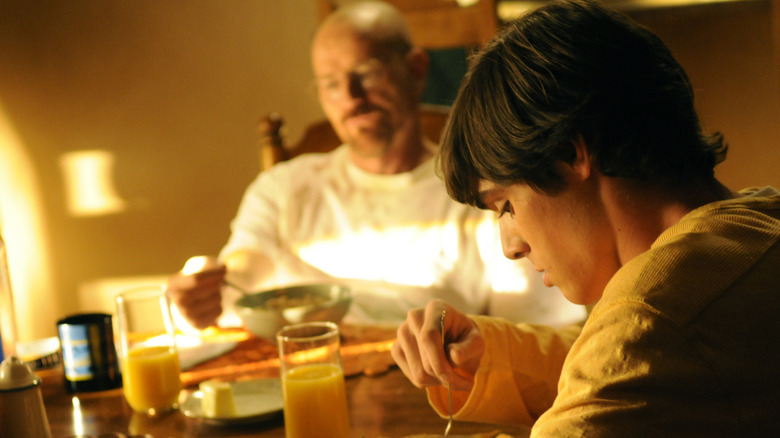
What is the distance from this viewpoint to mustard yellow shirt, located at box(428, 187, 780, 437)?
56cm

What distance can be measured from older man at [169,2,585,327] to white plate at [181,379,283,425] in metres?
0.74

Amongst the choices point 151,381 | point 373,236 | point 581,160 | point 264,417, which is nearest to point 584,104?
point 581,160

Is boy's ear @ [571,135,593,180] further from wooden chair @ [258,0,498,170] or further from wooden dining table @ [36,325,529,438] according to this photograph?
wooden chair @ [258,0,498,170]

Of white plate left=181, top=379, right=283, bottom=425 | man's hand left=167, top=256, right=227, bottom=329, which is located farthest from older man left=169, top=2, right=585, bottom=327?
white plate left=181, top=379, right=283, bottom=425

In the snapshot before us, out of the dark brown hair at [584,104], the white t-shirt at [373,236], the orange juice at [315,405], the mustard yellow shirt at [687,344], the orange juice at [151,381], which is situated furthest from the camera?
the white t-shirt at [373,236]

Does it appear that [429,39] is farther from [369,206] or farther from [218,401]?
[218,401]

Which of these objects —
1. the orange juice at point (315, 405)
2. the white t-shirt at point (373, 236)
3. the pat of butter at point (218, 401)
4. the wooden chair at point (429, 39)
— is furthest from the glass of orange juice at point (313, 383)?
the wooden chair at point (429, 39)

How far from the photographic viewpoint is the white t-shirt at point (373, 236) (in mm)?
1830

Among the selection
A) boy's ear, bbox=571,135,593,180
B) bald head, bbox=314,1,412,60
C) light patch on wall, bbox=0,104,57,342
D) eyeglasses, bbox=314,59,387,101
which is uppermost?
bald head, bbox=314,1,412,60

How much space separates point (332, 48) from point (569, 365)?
149 centimetres

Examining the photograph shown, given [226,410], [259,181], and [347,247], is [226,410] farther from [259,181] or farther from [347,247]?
[259,181]

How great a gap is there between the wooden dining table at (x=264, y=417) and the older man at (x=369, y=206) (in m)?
0.55

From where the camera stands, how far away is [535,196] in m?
0.76

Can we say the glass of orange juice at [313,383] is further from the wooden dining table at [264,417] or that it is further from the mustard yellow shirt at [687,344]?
the mustard yellow shirt at [687,344]
